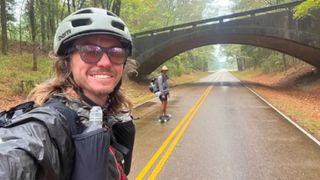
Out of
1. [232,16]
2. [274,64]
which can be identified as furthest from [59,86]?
[274,64]

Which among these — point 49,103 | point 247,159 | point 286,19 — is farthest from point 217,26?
point 49,103

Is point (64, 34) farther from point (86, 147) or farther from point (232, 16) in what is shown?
point (232, 16)

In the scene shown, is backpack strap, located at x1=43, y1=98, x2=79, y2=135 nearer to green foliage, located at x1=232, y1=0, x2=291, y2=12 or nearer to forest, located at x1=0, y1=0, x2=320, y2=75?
forest, located at x1=0, y1=0, x2=320, y2=75

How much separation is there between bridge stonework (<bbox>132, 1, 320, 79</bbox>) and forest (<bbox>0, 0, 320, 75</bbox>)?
1.58m

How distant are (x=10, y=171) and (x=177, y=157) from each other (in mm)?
8035

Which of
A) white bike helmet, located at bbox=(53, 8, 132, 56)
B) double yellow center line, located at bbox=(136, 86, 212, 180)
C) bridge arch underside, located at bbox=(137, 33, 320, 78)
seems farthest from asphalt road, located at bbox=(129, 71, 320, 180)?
bridge arch underside, located at bbox=(137, 33, 320, 78)

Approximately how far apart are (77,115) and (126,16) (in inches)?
1549

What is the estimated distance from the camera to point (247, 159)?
9047 mm

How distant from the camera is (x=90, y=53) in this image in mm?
1977

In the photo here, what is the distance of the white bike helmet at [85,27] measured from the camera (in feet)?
6.34

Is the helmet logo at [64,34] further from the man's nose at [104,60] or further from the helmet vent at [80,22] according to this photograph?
the man's nose at [104,60]

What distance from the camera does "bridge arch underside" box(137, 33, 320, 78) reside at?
33062 millimetres

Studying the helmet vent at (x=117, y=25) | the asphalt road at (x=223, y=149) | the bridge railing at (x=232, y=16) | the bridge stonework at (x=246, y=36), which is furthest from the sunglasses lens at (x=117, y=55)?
the bridge railing at (x=232, y=16)

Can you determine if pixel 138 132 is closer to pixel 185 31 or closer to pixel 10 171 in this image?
pixel 10 171
